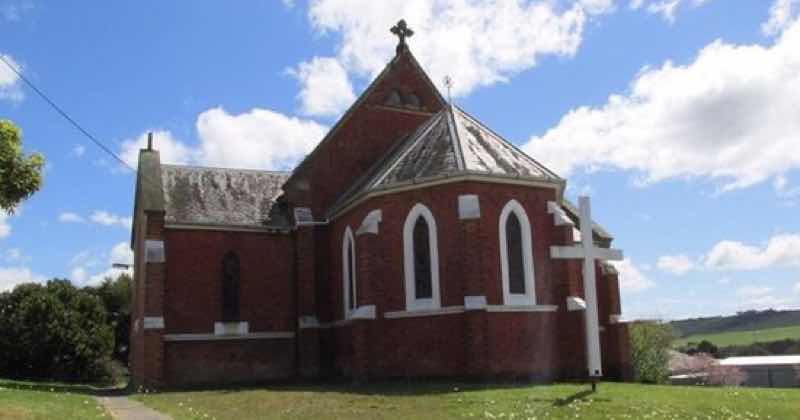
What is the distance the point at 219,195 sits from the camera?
32.9 meters

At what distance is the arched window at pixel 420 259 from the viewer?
2473 cm

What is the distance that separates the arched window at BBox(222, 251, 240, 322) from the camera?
101ft

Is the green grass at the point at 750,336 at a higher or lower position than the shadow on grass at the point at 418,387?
lower

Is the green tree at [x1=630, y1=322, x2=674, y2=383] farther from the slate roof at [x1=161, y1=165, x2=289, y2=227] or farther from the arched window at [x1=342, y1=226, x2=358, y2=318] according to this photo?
the slate roof at [x1=161, y1=165, x2=289, y2=227]

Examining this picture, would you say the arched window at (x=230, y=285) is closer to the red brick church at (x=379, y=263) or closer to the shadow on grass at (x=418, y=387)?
the red brick church at (x=379, y=263)

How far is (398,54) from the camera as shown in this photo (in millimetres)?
33344

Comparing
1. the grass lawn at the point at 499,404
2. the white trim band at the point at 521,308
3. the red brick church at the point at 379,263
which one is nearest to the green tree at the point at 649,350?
the red brick church at the point at 379,263

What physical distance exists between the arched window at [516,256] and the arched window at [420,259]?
2.16 m

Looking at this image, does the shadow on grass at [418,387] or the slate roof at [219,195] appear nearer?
the shadow on grass at [418,387]

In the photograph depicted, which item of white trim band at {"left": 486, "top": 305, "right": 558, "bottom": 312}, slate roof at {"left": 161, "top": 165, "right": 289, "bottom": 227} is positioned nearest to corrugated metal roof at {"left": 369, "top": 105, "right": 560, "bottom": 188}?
white trim band at {"left": 486, "top": 305, "right": 558, "bottom": 312}

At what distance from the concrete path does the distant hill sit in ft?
373

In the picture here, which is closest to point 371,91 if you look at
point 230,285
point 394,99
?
point 394,99

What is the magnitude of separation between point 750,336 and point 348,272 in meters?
106

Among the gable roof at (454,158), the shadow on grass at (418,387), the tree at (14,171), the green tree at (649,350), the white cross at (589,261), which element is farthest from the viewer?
the green tree at (649,350)
